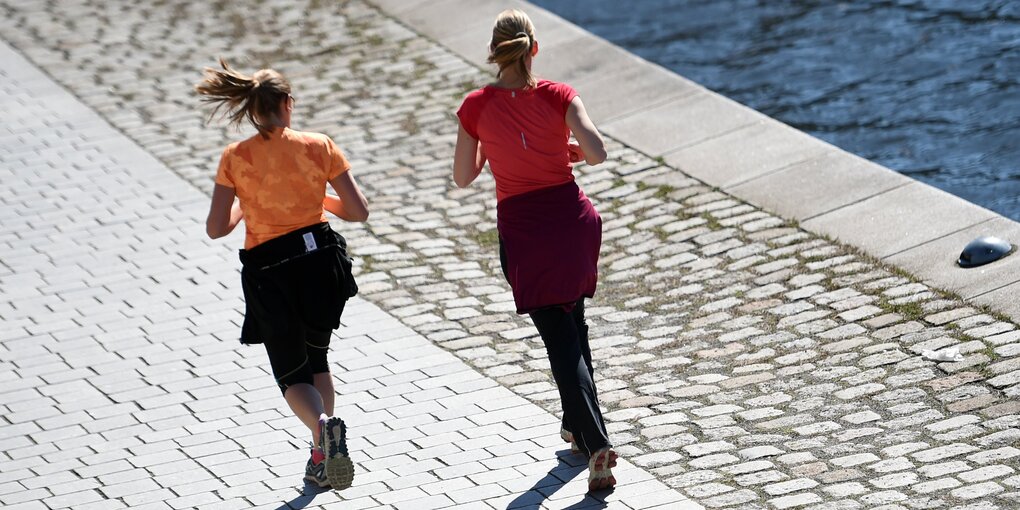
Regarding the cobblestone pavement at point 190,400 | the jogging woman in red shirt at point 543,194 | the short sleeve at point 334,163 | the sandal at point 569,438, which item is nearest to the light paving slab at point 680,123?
the cobblestone pavement at point 190,400

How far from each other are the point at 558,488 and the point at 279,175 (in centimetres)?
178

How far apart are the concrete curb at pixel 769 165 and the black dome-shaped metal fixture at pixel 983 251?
0.19ft

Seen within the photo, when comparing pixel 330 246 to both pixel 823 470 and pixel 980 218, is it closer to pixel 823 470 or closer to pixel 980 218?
pixel 823 470

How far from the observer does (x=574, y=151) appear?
18.2 feet

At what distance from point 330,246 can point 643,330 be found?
2.48m

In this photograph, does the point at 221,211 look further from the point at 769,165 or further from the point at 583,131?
the point at 769,165

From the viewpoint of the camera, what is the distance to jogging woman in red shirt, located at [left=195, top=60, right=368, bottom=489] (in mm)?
5395

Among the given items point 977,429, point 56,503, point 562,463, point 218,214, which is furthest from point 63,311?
point 977,429

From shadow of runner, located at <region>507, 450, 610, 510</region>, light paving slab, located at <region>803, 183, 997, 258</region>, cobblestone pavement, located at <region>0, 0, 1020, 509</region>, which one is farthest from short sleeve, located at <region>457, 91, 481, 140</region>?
light paving slab, located at <region>803, 183, 997, 258</region>

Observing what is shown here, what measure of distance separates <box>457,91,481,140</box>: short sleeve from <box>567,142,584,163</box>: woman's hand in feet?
1.28

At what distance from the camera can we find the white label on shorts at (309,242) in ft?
18.1

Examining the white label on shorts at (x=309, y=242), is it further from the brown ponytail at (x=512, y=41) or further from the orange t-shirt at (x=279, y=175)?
the brown ponytail at (x=512, y=41)

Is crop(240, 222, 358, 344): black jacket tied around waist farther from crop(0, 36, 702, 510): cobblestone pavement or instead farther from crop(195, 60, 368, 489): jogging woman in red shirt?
crop(0, 36, 702, 510): cobblestone pavement

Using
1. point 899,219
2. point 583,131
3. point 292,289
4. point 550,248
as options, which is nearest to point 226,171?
point 292,289
